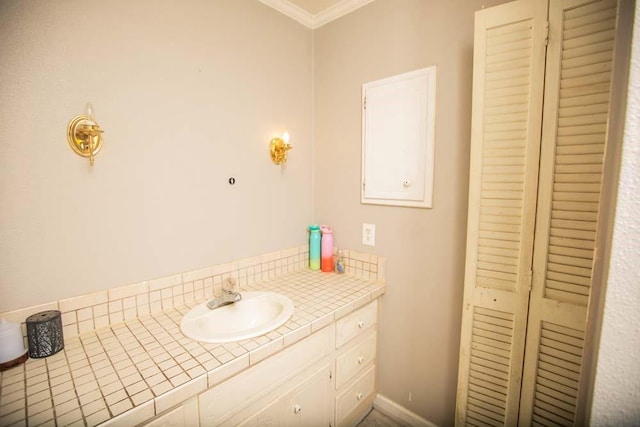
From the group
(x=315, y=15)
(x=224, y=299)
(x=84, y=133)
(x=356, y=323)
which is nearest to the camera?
(x=84, y=133)

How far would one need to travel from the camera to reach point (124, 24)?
1.15 meters

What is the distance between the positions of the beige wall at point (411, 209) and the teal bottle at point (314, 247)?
135 millimetres

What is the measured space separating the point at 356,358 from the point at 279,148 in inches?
53.4

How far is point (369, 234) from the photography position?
1789mm

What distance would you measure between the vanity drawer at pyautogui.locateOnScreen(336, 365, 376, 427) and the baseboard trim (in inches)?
2.7

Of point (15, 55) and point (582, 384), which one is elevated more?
point (15, 55)

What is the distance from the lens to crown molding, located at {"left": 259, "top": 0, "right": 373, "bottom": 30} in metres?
1.69

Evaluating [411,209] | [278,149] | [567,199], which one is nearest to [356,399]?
[411,209]

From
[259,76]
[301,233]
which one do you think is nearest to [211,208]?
[301,233]

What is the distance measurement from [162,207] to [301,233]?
0.94 m

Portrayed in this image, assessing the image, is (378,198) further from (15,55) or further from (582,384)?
(15,55)

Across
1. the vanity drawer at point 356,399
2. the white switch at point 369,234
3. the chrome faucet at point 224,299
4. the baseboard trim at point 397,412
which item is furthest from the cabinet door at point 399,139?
the baseboard trim at point 397,412

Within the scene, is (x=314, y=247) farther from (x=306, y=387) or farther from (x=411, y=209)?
(x=306, y=387)

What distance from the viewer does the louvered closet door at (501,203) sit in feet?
3.27
